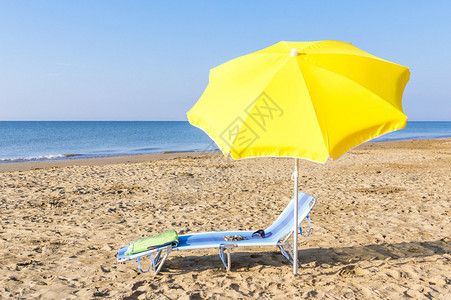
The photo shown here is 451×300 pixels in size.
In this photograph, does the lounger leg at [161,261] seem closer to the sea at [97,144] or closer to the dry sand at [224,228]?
the dry sand at [224,228]

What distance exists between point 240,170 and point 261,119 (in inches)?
377

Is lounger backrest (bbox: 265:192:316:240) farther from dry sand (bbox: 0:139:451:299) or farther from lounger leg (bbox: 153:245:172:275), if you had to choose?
lounger leg (bbox: 153:245:172:275)

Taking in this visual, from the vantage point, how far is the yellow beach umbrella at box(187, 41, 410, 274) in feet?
9.71

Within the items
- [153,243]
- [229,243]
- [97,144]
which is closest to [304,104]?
[229,243]

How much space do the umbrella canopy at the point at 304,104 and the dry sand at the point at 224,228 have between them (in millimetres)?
1579

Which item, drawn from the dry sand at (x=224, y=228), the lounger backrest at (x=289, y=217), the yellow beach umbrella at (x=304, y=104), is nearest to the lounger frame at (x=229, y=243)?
the lounger backrest at (x=289, y=217)

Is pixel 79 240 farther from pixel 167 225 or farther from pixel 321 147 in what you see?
pixel 321 147

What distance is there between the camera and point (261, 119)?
3.11m

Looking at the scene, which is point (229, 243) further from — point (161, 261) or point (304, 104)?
point (304, 104)

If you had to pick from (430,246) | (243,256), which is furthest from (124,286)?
(430,246)

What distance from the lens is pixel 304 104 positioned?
123 inches

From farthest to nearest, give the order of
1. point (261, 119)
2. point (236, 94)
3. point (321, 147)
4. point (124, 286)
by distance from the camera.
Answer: point (124, 286)
point (236, 94)
point (261, 119)
point (321, 147)

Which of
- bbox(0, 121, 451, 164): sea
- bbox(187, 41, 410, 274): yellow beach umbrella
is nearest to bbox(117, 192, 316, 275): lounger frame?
bbox(187, 41, 410, 274): yellow beach umbrella

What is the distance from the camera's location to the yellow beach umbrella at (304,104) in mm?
2961
